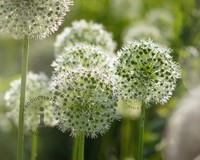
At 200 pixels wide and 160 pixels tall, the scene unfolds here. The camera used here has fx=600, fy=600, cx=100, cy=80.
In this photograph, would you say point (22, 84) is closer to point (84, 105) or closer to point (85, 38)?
point (84, 105)

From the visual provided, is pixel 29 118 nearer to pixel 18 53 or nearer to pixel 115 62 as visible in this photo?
pixel 115 62

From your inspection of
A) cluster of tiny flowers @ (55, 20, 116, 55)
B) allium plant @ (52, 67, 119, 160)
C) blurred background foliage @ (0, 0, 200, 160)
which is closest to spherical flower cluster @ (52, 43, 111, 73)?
allium plant @ (52, 67, 119, 160)

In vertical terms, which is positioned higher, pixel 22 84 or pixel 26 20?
Result: pixel 26 20

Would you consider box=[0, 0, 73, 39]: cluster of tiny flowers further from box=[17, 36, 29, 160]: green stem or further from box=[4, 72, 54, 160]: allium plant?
box=[4, 72, 54, 160]: allium plant

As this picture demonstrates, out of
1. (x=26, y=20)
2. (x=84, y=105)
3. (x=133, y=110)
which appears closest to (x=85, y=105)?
(x=84, y=105)

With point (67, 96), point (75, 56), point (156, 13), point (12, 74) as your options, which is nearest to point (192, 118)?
point (75, 56)

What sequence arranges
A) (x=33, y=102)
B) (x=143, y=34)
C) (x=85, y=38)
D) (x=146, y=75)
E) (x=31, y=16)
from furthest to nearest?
(x=143, y=34) < (x=85, y=38) < (x=33, y=102) < (x=146, y=75) < (x=31, y=16)
